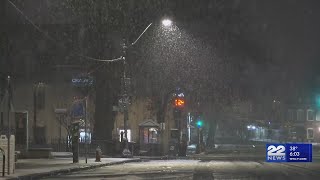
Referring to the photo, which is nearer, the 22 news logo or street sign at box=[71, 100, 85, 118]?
the 22 news logo

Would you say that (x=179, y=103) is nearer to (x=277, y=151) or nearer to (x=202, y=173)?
(x=202, y=173)

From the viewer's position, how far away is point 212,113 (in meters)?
71.2

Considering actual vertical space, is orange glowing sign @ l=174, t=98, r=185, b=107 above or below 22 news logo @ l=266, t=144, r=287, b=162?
above

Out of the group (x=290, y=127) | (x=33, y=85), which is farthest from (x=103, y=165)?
(x=290, y=127)

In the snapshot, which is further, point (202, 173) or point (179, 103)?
point (179, 103)

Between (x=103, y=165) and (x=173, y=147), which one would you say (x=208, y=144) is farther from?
(x=103, y=165)
